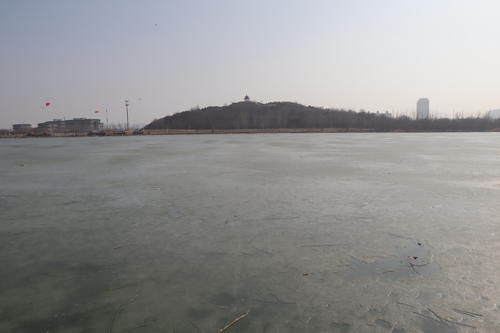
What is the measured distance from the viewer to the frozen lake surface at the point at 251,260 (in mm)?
2422

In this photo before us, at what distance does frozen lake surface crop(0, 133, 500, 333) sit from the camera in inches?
95.3

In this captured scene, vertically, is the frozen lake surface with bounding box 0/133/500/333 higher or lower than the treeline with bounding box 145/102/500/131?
lower

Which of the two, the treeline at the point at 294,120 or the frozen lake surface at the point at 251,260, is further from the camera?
the treeline at the point at 294,120

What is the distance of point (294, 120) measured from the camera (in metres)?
105

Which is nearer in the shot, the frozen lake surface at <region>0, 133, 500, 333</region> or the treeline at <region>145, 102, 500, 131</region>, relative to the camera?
the frozen lake surface at <region>0, 133, 500, 333</region>

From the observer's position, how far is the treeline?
272 feet

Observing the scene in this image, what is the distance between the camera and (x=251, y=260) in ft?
11.4

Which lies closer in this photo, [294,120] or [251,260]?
[251,260]

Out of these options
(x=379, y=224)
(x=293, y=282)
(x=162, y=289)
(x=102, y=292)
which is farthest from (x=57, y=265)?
(x=379, y=224)

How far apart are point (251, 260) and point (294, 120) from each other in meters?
103

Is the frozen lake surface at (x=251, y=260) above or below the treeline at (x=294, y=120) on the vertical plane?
below

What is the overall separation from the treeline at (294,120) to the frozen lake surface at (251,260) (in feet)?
272

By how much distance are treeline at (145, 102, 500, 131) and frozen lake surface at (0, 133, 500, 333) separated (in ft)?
272

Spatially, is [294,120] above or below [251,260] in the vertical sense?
above
